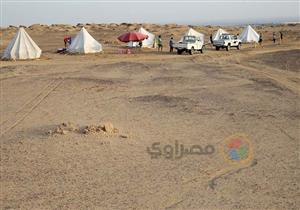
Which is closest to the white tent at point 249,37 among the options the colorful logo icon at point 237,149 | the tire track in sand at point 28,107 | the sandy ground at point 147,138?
the sandy ground at point 147,138

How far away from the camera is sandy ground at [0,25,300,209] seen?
8586 millimetres

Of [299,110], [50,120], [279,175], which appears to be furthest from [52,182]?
[299,110]

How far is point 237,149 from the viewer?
1114 cm

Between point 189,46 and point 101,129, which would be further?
point 189,46

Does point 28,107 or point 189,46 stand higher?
point 28,107

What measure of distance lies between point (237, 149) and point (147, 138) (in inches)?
91.6

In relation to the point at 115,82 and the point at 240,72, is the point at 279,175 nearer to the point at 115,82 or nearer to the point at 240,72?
the point at 115,82

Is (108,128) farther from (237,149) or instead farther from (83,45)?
(83,45)

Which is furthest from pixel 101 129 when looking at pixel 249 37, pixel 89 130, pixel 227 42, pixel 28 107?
pixel 249 37

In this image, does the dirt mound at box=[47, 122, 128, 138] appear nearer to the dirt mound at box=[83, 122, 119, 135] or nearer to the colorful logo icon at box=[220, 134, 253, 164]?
the dirt mound at box=[83, 122, 119, 135]

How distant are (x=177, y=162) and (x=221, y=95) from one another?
754cm

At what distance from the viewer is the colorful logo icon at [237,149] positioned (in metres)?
10.4

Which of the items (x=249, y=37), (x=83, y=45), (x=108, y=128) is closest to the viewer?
(x=108, y=128)

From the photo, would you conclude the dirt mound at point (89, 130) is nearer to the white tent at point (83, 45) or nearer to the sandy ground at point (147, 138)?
the sandy ground at point (147, 138)
